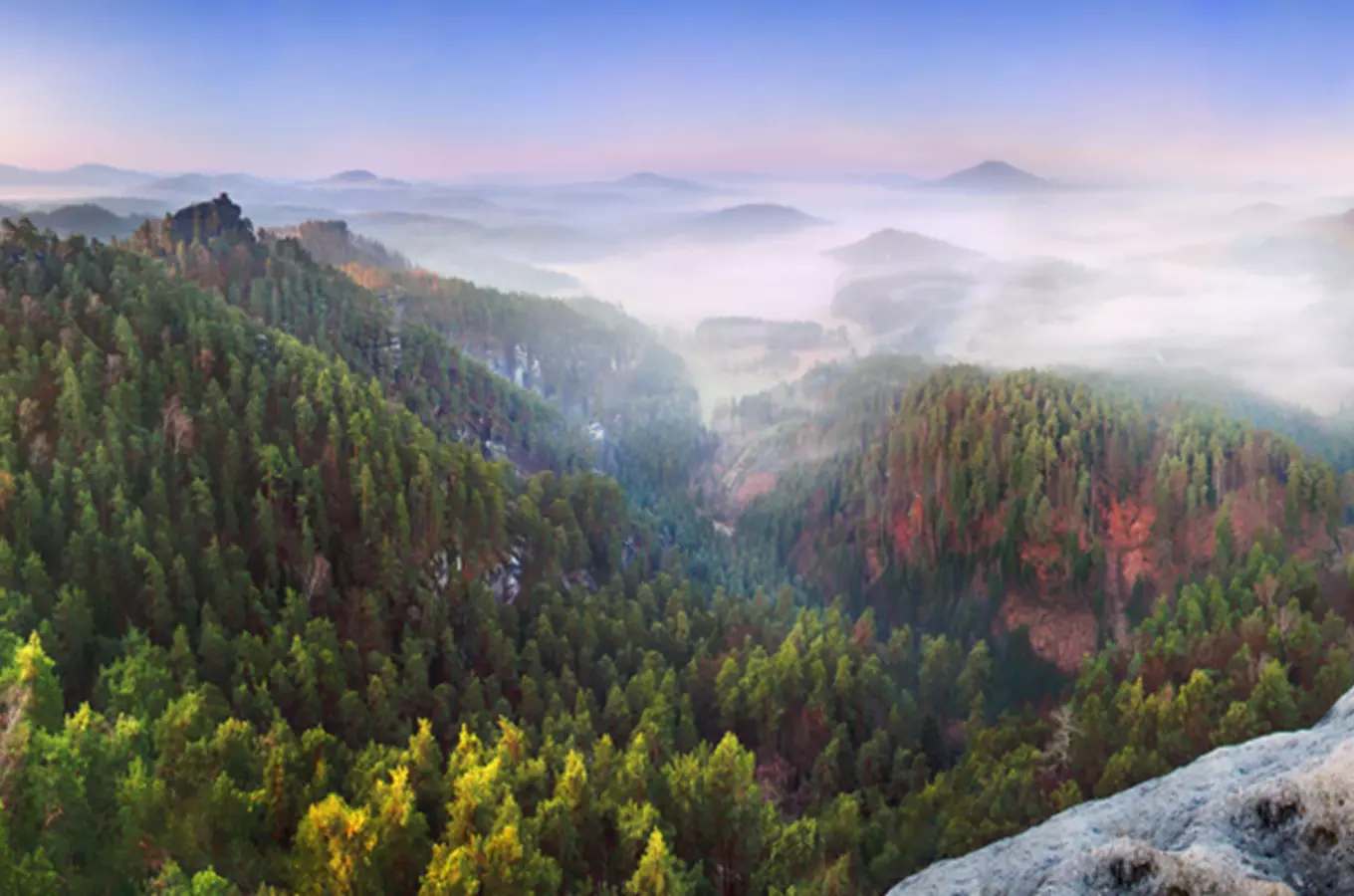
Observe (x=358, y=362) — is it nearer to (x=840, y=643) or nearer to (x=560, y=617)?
(x=560, y=617)

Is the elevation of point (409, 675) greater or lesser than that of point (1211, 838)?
lesser

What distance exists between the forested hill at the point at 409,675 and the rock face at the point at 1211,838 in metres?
29.0

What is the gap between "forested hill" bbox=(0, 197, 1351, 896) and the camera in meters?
51.4

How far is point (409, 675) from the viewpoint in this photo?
95.7 meters

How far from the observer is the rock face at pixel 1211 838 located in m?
18.6

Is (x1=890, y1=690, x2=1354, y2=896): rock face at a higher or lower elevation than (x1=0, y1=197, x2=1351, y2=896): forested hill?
higher

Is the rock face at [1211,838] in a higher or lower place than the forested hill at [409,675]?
higher

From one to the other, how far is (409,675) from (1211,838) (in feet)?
280

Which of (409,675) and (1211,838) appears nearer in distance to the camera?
(1211,838)

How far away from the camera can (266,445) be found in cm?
11481

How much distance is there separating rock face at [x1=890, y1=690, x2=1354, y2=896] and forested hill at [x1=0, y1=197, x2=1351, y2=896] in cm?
2897

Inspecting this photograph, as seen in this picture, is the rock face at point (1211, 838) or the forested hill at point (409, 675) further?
the forested hill at point (409, 675)

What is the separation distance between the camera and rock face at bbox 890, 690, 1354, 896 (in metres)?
18.6

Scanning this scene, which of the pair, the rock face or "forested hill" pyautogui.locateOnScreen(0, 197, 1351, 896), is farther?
"forested hill" pyautogui.locateOnScreen(0, 197, 1351, 896)
